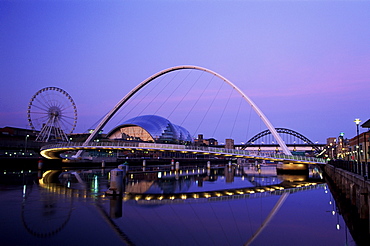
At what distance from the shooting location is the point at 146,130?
125 meters

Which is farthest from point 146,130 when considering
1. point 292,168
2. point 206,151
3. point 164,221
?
point 164,221

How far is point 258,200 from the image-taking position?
26.1 m

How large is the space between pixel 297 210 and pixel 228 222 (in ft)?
21.5

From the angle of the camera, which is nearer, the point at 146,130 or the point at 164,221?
the point at 164,221

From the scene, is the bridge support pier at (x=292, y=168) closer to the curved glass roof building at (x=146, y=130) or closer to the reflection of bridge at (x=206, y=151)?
the reflection of bridge at (x=206, y=151)

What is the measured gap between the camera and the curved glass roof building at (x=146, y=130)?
125m

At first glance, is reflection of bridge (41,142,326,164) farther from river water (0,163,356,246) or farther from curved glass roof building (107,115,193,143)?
curved glass roof building (107,115,193,143)

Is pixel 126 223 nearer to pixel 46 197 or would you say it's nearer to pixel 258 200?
pixel 46 197

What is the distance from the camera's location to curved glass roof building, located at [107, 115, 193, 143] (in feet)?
411

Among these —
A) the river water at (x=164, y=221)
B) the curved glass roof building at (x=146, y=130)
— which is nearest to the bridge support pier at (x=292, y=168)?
the river water at (x=164, y=221)

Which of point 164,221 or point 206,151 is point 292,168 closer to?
point 206,151

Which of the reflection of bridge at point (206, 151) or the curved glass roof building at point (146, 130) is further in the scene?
the curved glass roof building at point (146, 130)

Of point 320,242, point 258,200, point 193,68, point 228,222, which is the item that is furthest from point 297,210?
point 193,68

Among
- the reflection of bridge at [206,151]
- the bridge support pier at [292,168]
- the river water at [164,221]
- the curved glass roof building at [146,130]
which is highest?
the curved glass roof building at [146,130]
